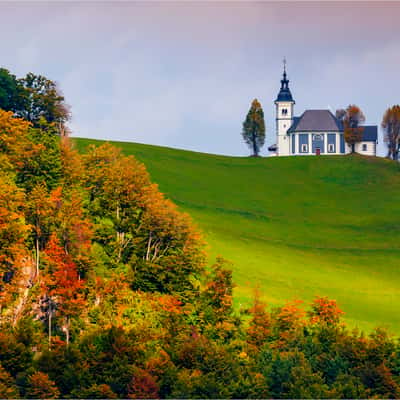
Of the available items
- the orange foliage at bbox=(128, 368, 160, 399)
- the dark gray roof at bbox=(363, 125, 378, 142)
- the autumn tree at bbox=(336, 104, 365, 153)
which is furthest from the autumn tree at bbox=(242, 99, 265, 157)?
the orange foliage at bbox=(128, 368, 160, 399)

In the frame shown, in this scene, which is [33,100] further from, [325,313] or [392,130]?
[392,130]

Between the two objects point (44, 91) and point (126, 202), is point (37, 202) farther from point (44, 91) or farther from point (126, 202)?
point (44, 91)

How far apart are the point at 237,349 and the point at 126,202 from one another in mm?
20209

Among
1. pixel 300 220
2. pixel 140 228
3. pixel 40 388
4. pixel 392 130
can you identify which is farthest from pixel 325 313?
pixel 392 130

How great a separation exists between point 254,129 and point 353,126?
19.1m

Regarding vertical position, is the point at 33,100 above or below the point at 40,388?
above

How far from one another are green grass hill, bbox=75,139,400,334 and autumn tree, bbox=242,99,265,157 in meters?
17.7

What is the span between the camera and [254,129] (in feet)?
604

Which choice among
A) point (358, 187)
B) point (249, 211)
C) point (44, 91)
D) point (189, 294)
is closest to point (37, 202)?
point (189, 294)

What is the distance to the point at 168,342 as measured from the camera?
65562 millimetres

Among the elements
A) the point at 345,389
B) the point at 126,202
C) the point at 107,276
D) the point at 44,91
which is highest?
the point at 44,91

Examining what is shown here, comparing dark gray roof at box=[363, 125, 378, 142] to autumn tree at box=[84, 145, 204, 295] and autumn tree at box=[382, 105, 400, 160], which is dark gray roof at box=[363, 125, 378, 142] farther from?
autumn tree at box=[84, 145, 204, 295]

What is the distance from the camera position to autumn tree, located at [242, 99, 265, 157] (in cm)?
18425

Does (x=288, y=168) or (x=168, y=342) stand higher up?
(x=288, y=168)
